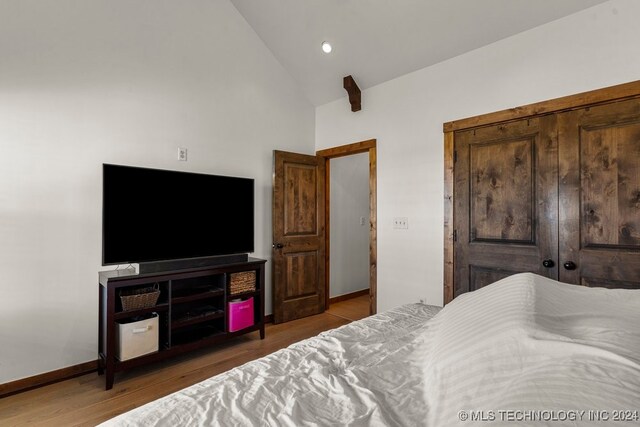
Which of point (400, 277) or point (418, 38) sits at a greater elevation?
point (418, 38)

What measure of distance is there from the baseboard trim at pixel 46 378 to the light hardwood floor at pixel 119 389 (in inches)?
1.8

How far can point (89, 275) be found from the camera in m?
2.63

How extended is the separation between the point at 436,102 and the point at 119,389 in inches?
141

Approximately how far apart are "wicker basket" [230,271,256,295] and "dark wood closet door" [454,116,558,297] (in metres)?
1.94

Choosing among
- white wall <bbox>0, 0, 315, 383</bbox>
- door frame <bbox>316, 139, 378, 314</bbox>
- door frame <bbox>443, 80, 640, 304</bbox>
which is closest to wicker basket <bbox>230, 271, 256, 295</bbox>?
white wall <bbox>0, 0, 315, 383</bbox>

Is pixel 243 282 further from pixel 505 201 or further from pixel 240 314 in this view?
pixel 505 201

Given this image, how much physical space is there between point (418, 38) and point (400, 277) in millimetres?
2346

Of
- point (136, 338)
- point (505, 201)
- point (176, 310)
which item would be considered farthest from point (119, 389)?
point (505, 201)

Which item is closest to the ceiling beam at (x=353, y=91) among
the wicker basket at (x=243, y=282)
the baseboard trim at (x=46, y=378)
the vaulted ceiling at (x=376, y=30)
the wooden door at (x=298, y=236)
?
the vaulted ceiling at (x=376, y=30)

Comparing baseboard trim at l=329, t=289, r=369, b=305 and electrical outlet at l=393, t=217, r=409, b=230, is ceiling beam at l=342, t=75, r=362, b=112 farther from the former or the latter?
baseboard trim at l=329, t=289, r=369, b=305

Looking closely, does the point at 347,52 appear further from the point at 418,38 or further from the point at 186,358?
the point at 186,358

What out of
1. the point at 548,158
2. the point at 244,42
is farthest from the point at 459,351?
the point at 244,42

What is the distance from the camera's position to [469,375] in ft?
2.63

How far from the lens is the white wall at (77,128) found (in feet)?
7.55
